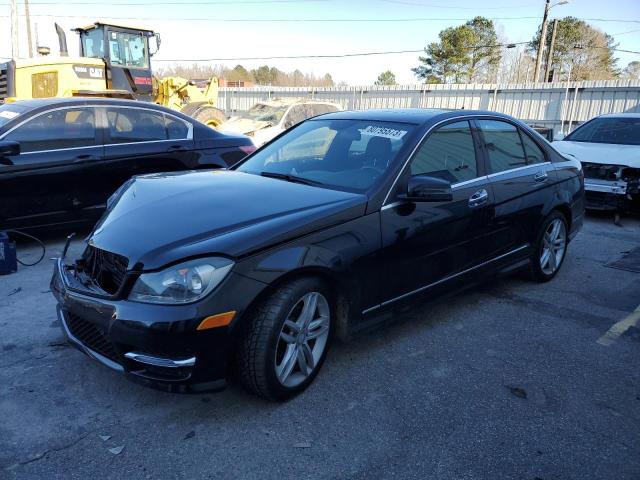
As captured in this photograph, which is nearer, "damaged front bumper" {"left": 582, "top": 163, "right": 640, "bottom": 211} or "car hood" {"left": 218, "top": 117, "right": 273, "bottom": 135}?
"damaged front bumper" {"left": 582, "top": 163, "right": 640, "bottom": 211}

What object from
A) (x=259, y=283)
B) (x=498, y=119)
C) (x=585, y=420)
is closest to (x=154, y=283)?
(x=259, y=283)

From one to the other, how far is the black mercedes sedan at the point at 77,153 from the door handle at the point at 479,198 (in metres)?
3.76

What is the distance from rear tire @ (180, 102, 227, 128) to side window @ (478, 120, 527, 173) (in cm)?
1029

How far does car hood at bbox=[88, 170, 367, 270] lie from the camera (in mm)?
2604

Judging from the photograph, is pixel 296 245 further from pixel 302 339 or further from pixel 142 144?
pixel 142 144

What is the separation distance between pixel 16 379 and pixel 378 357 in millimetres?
2222

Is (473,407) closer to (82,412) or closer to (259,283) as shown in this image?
(259,283)

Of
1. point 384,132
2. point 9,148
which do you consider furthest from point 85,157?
point 384,132

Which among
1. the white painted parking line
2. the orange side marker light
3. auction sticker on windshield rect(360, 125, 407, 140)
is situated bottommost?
the white painted parking line

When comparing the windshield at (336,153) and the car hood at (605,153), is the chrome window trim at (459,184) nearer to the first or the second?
the windshield at (336,153)

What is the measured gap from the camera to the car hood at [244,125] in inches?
459

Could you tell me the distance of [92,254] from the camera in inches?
118

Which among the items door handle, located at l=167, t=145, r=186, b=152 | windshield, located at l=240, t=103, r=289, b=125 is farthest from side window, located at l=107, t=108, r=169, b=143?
windshield, located at l=240, t=103, r=289, b=125

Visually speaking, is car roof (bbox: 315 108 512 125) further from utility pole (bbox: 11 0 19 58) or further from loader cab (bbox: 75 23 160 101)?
utility pole (bbox: 11 0 19 58)
